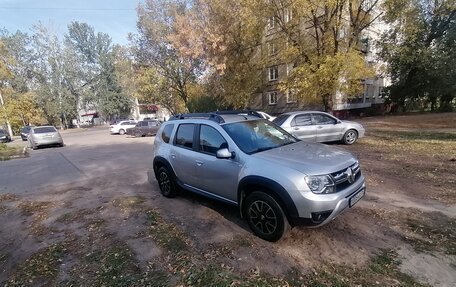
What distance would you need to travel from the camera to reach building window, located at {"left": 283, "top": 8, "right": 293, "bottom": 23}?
55.7ft

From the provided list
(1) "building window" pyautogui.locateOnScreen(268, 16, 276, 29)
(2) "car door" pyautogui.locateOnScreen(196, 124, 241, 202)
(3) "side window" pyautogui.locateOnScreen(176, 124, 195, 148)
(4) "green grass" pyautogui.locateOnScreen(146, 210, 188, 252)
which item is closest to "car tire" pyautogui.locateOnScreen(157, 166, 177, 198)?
(3) "side window" pyautogui.locateOnScreen(176, 124, 195, 148)

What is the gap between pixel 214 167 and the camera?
4.65m

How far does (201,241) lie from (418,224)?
329 cm

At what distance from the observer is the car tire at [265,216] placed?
3.77m

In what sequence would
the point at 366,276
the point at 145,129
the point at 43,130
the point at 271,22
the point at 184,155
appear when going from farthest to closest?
1. the point at 145,129
2. the point at 271,22
3. the point at 43,130
4. the point at 184,155
5. the point at 366,276

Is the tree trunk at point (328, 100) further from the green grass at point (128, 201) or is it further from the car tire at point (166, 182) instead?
the green grass at point (128, 201)

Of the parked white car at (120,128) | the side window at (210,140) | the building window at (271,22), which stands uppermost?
the building window at (271,22)

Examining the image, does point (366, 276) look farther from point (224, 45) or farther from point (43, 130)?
point (224, 45)

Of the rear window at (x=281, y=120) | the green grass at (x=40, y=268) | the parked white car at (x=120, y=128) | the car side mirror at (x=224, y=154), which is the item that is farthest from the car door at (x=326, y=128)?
the parked white car at (x=120, y=128)

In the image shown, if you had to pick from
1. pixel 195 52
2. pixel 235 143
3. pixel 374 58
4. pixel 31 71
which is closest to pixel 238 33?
pixel 195 52

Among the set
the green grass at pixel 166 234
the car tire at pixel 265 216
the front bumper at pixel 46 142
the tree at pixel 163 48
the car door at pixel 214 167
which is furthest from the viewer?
the tree at pixel 163 48

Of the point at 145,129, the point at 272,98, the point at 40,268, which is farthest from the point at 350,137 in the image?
the point at 272,98

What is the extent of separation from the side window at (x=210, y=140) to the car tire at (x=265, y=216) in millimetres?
1028

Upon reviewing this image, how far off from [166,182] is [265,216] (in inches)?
112
